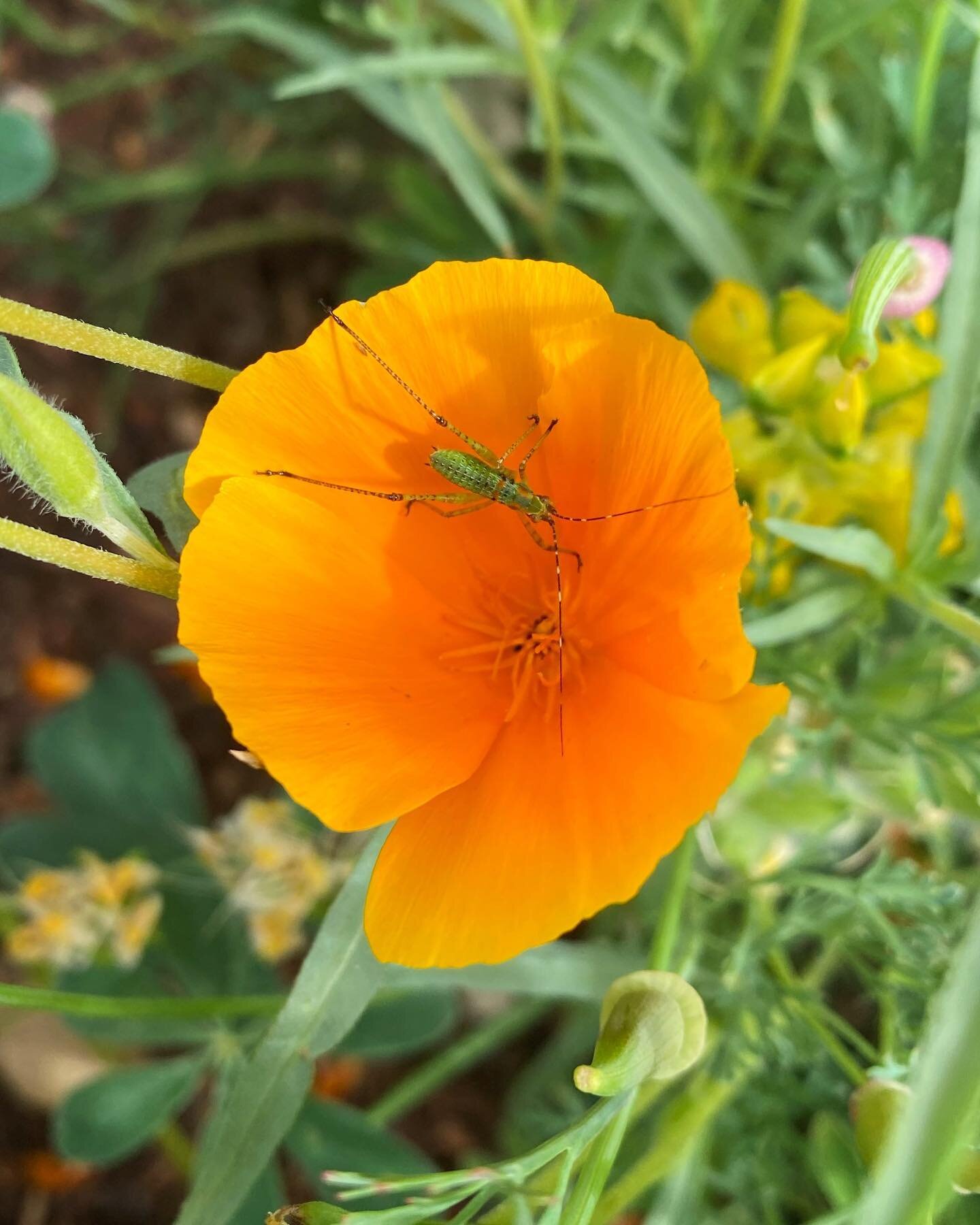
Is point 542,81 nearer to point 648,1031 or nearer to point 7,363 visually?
point 7,363

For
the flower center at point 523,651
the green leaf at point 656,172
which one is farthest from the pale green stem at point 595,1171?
the green leaf at point 656,172

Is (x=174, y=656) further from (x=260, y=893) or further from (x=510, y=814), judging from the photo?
(x=510, y=814)

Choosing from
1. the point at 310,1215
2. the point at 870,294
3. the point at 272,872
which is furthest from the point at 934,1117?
the point at 272,872

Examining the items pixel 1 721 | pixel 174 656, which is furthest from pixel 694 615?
pixel 1 721

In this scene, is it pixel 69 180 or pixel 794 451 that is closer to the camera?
pixel 794 451

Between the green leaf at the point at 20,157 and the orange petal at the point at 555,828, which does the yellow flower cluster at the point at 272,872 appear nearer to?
the orange petal at the point at 555,828

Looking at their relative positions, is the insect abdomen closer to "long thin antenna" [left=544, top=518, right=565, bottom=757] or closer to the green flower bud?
"long thin antenna" [left=544, top=518, right=565, bottom=757]

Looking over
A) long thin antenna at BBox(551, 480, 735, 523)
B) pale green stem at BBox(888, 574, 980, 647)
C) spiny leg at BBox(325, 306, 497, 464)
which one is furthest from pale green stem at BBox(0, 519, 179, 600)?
pale green stem at BBox(888, 574, 980, 647)
